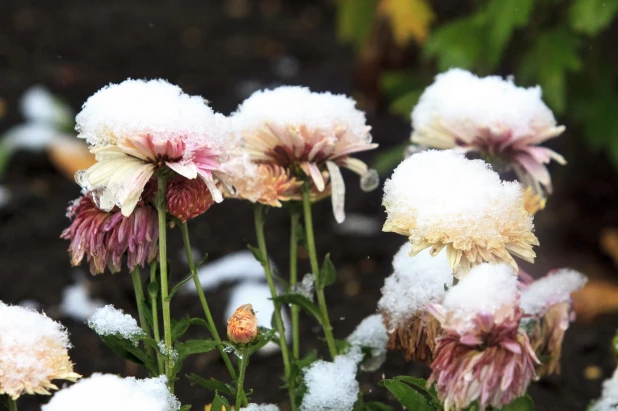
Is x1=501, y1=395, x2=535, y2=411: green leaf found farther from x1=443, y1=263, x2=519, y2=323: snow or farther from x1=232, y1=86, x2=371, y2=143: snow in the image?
x1=232, y1=86, x2=371, y2=143: snow

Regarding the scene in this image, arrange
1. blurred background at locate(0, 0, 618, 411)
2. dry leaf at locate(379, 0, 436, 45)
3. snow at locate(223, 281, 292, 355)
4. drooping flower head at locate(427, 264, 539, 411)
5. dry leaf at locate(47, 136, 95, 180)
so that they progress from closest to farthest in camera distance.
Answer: drooping flower head at locate(427, 264, 539, 411) < snow at locate(223, 281, 292, 355) < blurred background at locate(0, 0, 618, 411) < dry leaf at locate(379, 0, 436, 45) < dry leaf at locate(47, 136, 95, 180)

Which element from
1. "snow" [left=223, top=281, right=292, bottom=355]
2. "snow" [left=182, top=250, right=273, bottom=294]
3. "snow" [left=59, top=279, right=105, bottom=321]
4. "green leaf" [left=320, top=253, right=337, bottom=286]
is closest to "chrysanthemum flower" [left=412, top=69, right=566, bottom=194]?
"green leaf" [left=320, top=253, right=337, bottom=286]

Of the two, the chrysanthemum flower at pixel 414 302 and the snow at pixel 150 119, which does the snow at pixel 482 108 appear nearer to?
the chrysanthemum flower at pixel 414 302

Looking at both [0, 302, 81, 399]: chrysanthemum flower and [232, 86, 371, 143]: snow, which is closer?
[0, 302, 81, 399]: chrysanthemum flower

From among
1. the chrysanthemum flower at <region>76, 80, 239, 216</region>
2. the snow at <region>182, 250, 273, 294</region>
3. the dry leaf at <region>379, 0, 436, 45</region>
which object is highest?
the dry leaf at <region>379, 0, 436, 45</region>

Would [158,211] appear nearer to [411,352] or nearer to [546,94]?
[411,352]

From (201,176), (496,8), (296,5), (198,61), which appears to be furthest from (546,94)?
(296,5)

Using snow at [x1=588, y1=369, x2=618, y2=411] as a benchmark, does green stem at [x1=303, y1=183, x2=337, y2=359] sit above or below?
above
